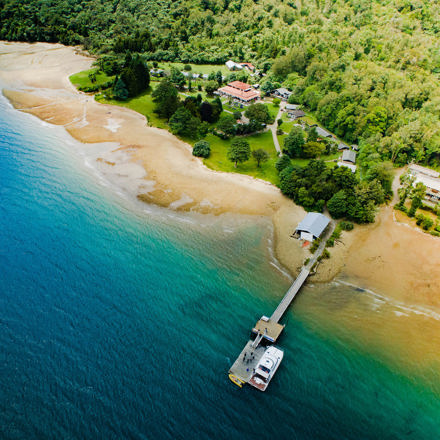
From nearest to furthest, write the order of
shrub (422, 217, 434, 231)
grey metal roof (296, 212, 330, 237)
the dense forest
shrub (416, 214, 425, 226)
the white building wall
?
grey metal roof (296, 212, 330, 237) → the white building wall → shrub (422, 217, 434, 231) → shrub (416, 214, 425, 226) → the dense forest

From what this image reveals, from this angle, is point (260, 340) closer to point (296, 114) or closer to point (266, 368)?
point (266, 368)

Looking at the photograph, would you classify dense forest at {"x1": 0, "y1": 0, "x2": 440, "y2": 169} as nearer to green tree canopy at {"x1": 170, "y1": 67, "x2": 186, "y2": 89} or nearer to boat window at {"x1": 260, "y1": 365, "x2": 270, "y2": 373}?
green tree canopy at {"x1": 170, "y1": 67, "x2": 186, "y2": 89}

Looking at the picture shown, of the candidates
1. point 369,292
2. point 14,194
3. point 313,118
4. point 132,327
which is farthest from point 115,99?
point 369,292

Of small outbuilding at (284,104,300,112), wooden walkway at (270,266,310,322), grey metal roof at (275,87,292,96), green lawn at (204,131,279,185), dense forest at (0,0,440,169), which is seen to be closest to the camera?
wooden walkway at (270,266,310,322)

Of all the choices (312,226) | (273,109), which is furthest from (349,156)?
(273,109)

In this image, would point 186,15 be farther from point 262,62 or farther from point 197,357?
Answer: point 197,357

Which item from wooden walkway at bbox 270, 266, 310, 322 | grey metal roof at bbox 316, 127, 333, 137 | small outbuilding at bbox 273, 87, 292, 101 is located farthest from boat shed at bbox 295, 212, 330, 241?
small outbuilding at bbox 273, 87, 292, 101
